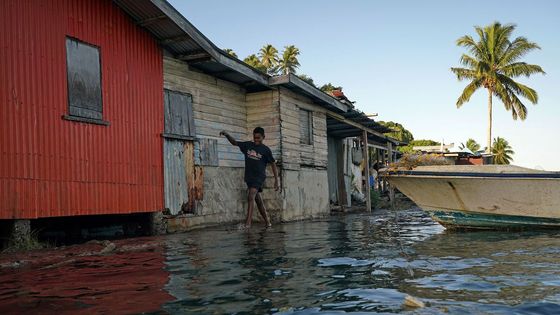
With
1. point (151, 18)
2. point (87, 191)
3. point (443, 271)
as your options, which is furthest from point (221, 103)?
point (443, 271)

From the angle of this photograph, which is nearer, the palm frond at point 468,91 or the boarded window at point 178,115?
the boarded window at point 178,115

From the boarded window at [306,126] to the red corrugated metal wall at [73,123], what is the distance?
4770mm

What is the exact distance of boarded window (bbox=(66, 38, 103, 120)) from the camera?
743cm

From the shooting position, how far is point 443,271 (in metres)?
3.87

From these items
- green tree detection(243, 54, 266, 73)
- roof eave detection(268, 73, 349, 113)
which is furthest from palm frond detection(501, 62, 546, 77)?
roof eave detection(268, 73, 349, 113)

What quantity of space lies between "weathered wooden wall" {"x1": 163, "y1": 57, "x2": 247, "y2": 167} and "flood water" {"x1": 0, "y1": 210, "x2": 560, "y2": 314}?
4.34 meters

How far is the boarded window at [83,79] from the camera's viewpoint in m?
7.43

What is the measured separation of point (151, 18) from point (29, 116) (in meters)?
2.96

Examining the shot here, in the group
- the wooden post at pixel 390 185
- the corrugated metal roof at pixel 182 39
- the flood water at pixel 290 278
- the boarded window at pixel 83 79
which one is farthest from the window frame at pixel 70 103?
the wooden post at pixel 390 185

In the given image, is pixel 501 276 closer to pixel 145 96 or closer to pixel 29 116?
pixel 29 116

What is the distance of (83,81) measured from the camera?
7.65m

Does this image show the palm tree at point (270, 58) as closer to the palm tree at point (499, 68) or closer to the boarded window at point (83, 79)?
the palm tree at point (499, 68)

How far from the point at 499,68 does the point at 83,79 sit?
109 ft

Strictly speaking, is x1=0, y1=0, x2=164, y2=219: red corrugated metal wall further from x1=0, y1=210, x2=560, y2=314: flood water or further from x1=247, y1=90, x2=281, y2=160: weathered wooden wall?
x1=247, y1=90, x2=281, y2=160: weathered wooden wall
